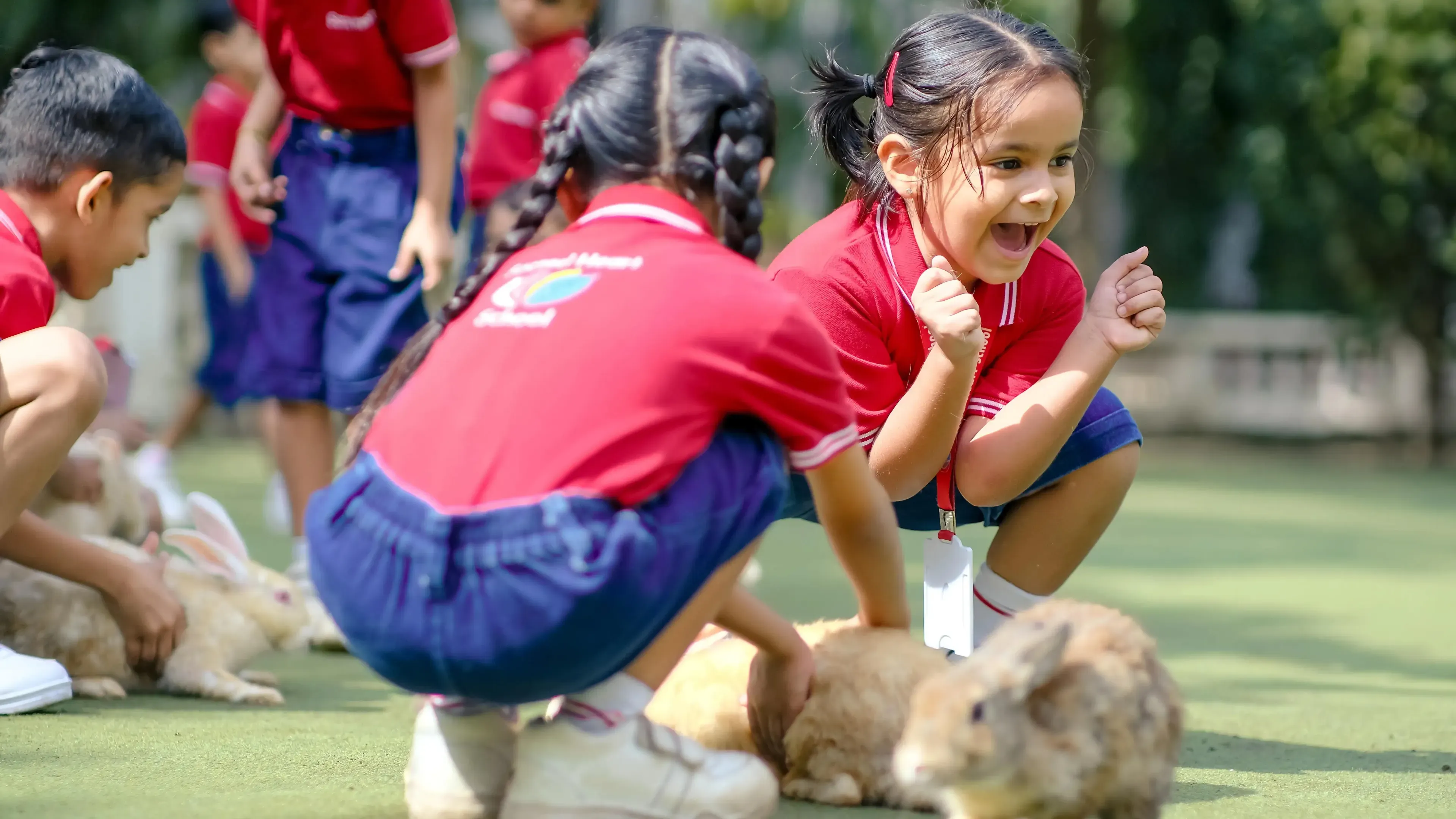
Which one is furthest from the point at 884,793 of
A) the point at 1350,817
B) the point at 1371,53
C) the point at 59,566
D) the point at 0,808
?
the point at 1371,53

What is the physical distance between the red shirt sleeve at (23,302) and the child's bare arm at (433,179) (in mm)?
1146

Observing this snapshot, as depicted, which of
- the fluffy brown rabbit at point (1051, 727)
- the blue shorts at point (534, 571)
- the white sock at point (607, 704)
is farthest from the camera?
the white sock at point (607, 704)

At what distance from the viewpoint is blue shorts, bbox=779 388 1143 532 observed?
276cm

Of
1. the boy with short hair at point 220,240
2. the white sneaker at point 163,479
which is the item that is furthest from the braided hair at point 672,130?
the white sneaker at point 163,479

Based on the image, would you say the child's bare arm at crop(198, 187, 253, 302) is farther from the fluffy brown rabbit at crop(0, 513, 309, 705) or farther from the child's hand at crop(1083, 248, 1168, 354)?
the child's hand at crop(1083, 248, 1168, 354)

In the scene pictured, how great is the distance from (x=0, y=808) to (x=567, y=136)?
110 cm

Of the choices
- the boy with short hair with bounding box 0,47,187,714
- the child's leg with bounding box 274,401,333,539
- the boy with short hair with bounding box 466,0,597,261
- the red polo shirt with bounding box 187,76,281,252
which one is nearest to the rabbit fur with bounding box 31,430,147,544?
the child's leg with bounding box 274,401,333,539

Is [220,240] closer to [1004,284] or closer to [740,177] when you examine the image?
[1004,284]

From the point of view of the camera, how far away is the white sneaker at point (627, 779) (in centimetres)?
187

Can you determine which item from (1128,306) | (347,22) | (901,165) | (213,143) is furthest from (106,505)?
(213,143)

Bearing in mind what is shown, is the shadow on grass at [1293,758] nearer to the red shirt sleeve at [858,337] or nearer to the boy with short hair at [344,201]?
the red shirt sleeve at [858,337]

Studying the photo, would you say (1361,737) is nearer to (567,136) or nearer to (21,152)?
(567,136)

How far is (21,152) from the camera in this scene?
2.76 m

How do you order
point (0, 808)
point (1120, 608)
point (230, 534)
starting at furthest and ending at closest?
point (1120, 608) < point (230, 534) < point (0, 808)
